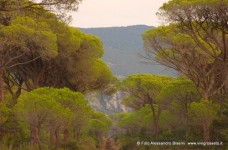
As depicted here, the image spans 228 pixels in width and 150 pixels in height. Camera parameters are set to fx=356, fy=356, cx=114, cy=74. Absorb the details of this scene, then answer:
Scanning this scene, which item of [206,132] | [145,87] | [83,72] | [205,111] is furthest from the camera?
[145,87]

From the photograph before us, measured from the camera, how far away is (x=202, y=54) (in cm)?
2153

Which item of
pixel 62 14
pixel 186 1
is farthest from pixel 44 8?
pixel 186 1

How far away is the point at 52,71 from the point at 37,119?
9.38 meters

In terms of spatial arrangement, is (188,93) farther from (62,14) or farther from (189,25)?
(62,14)

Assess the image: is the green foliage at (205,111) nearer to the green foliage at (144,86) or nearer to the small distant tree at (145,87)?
the small distant tree at (145,87)

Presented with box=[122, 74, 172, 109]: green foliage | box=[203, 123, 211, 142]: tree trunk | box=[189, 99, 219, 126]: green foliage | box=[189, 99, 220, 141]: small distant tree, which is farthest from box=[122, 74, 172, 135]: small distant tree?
box=[189, 99, 219, 126]: green foliage

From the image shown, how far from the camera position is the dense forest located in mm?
15469

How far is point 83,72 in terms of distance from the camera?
24312 millimetres

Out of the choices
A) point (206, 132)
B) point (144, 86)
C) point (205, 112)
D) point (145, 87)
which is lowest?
point (206, 132)

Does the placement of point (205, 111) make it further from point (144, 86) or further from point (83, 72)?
point (144, 86)

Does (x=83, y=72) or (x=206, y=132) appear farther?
(x=83, y=72)

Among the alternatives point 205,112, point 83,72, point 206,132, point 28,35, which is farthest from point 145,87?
point 28,35

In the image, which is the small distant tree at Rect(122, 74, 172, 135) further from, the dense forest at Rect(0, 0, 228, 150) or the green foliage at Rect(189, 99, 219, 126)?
the green foliage at Rect(189, 99, 219, 126)

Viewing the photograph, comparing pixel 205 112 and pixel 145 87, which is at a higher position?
pixel 205 112
